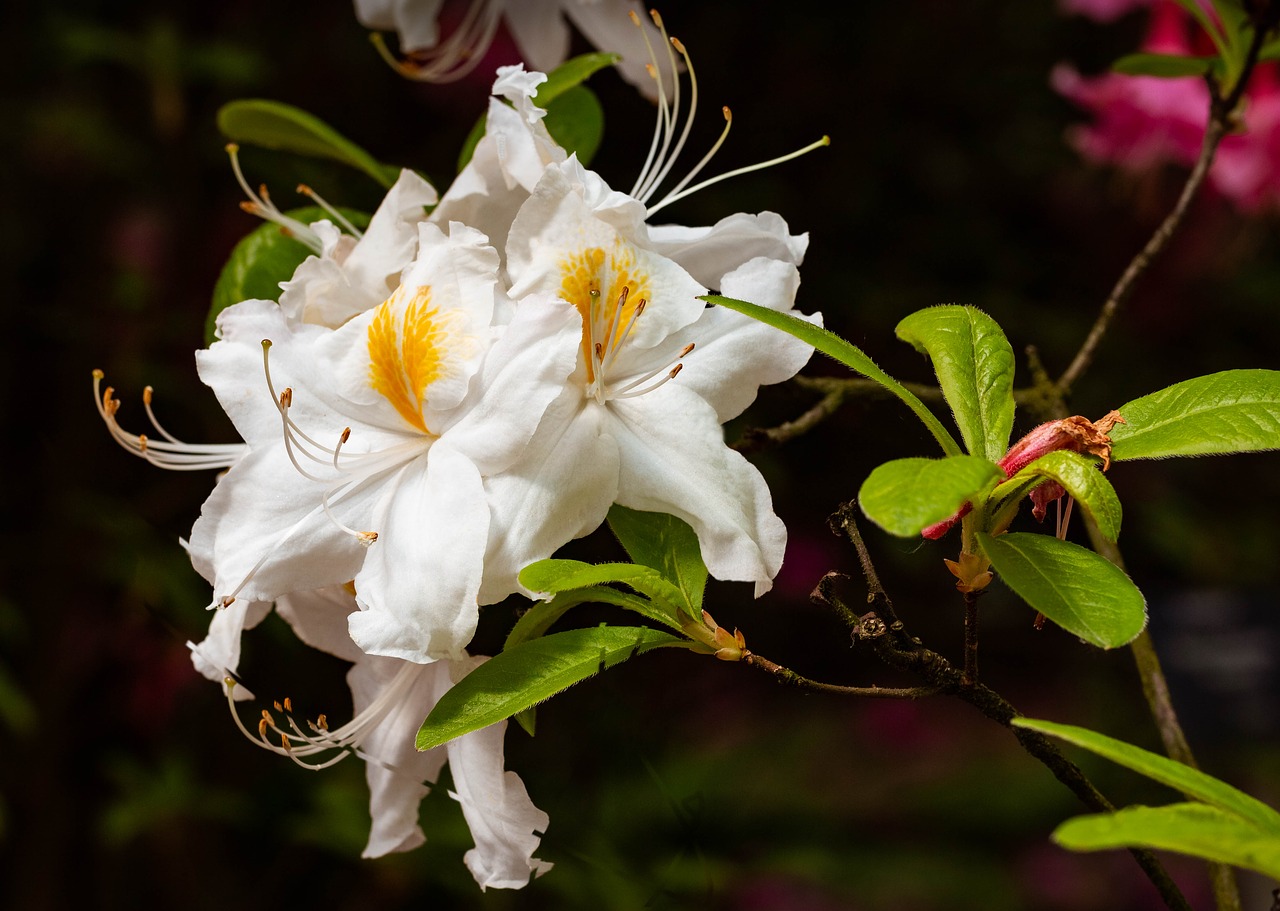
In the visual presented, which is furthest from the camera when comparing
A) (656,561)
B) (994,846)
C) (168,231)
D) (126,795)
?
(994,846)

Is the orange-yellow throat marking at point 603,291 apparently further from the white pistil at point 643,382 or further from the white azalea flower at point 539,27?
the white azalea flower at point 539,27

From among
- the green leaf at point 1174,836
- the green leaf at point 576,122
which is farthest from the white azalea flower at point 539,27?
the green leaf at point 1174,836

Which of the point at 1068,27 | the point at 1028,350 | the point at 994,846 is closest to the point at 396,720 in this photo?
the point at 1028,350

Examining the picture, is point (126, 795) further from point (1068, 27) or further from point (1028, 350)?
point (1068, 27)

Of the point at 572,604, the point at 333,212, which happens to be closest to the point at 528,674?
the point at 572,604

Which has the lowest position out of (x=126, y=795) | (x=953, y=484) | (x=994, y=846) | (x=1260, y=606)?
(x=994, y=846)

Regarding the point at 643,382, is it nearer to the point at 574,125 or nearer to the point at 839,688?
the point at 839,688
